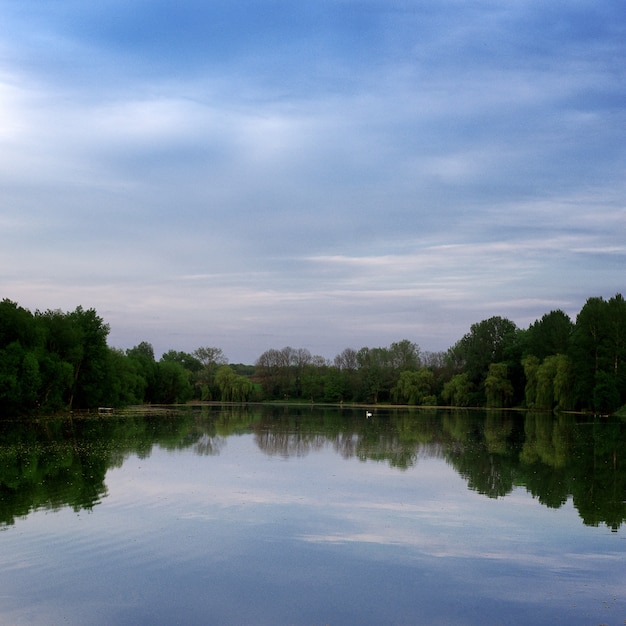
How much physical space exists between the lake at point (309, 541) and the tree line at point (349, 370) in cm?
Answer: 3572

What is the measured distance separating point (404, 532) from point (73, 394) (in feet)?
223

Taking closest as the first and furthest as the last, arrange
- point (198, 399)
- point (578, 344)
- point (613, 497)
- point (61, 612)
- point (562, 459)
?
point (61, 612)
point (613, 497)
point (562, 459)
point (578, 344)
point (198, 399)

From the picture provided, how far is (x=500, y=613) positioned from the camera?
417 inches

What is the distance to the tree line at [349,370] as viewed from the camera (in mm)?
64875

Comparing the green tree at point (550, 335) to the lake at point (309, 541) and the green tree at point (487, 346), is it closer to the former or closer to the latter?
the green tree at point (487, 346)

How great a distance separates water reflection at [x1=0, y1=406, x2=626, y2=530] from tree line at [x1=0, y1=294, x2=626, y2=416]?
9.15 meters

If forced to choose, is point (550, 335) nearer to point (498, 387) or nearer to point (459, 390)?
point (498, 387)

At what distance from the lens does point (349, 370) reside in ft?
499

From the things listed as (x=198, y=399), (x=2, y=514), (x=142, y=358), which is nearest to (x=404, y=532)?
(x=2, y=514)

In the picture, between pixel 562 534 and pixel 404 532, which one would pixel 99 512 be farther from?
pixel 562 534

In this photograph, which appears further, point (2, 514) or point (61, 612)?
point (2, 514)

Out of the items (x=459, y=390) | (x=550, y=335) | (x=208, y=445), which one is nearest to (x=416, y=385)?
(x=459, y=390)

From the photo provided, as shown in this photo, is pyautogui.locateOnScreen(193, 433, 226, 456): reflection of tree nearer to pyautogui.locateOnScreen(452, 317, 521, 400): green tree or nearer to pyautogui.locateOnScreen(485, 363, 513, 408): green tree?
pyautogui.locateOnScreen(485, 363, 513, 408): green tree

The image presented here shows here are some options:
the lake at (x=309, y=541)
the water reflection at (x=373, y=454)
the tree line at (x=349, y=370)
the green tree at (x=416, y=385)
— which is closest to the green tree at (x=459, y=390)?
the tree line at (x=349, y=370)
